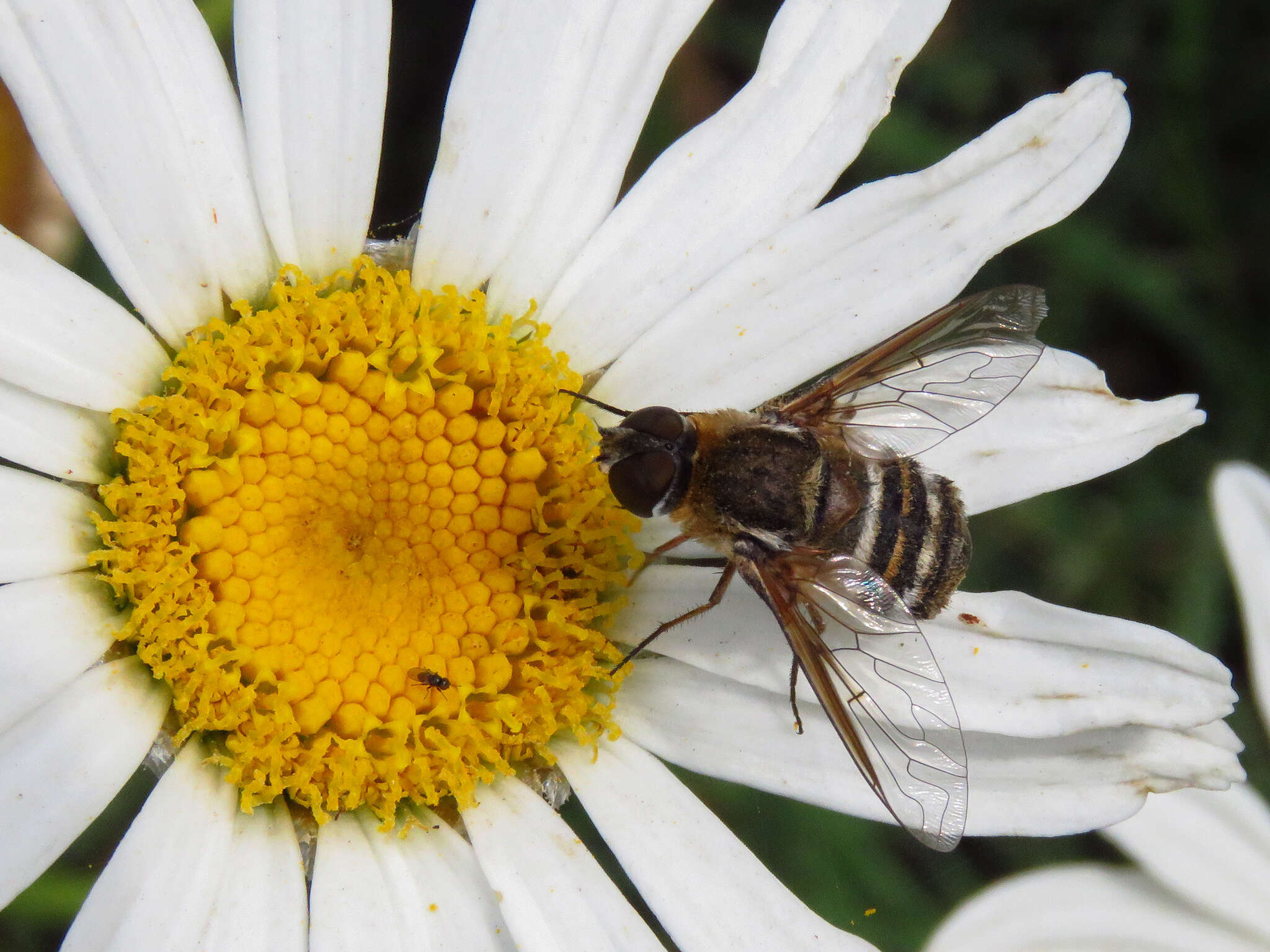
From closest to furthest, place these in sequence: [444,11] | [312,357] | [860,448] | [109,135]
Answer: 1. [109,135]
2. [312,357]
3. [860,448]
4. [444,11]

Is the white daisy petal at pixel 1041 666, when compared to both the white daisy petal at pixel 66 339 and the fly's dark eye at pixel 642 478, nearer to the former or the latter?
the fly's dark eye at pixel 642 478

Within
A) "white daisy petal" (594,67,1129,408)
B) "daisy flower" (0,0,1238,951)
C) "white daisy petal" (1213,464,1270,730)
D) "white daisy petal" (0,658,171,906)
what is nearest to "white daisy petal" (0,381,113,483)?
"daisy flower" (0,0,1238,951)

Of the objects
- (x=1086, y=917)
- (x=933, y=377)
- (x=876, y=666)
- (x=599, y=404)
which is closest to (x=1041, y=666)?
(x=876, y=666)

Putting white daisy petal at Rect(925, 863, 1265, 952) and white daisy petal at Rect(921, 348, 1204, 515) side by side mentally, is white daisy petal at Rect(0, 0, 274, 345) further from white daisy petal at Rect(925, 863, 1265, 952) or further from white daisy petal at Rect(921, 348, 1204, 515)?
white daisy petal at Rect(925, 863, 1265, 952)

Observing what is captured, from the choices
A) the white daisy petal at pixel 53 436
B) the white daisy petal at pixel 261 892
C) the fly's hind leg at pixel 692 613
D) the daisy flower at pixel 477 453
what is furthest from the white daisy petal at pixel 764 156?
the white daisy petal at pixel 261 892

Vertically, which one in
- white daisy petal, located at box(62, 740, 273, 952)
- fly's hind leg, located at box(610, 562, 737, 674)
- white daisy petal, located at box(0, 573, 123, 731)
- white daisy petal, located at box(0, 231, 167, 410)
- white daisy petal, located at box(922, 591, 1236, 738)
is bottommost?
white daisy petal, located at box(922, 591, 1236, 738)

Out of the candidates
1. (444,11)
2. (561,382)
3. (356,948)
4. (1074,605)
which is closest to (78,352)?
(561,382)

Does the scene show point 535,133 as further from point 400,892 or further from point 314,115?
point 400,892

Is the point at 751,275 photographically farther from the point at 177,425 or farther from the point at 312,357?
the point at 177,425
